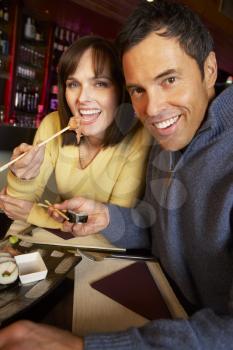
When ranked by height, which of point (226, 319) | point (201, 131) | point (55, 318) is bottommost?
point (55, 318)

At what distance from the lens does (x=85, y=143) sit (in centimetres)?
167

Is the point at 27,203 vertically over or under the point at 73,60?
under

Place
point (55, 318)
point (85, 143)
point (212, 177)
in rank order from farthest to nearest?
point (85, 143)
point (212, 177)
point (55, 318)

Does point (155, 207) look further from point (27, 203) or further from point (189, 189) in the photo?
point (27, 203)

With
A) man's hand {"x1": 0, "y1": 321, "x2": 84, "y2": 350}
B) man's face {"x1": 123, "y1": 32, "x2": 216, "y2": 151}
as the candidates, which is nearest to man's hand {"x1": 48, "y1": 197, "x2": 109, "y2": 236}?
man's face {"x1": 123, "y1": 32, "x2": 216, "y2": 151}

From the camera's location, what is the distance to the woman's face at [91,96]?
1.44 m

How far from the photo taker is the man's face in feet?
Answer: 3.13

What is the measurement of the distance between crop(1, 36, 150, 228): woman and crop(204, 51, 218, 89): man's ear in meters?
0.46

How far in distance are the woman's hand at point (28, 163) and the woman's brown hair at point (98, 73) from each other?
9.9 inches

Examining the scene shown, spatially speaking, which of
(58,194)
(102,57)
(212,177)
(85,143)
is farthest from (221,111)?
(58,194)

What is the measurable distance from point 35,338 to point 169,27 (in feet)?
2.92

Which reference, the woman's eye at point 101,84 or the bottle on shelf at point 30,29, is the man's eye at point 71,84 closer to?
the woman's eye at point 101,84

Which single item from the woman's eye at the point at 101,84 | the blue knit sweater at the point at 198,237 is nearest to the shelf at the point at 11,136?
the woman's eye at the point at 101,84

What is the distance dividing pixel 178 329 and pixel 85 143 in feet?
3.82
